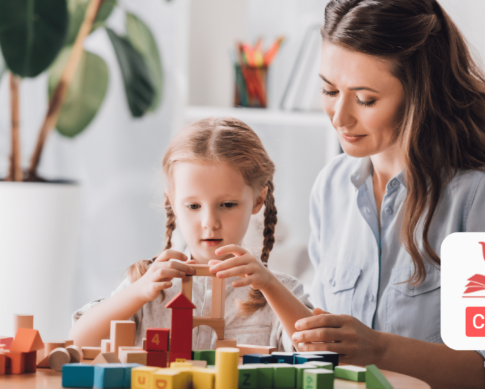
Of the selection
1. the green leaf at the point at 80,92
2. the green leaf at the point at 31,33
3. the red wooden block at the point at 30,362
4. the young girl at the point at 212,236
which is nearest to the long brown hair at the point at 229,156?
the young girl at the point at 212,236

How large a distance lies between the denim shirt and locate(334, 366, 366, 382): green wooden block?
442mm

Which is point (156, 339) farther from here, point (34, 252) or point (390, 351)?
point (34, 252)

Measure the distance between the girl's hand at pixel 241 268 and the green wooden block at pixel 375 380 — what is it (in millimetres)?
250

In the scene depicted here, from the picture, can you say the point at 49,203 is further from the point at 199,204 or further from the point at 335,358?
the point at 335,358

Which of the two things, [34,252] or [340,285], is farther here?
[34,252]

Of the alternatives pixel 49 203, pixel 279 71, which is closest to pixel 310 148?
pixel 279 71

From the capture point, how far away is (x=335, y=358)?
29.8 inches

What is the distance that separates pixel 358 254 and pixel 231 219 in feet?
1.19

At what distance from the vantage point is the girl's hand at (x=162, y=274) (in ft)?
2.87

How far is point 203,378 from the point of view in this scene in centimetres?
62

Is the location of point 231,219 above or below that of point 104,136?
below

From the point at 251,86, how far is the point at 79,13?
2.06 ft

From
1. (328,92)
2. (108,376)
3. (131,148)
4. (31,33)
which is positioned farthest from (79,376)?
(131,148)

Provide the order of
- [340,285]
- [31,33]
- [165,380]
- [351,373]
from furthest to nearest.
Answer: [31,33], [340,285], [351,373], [165,380]
